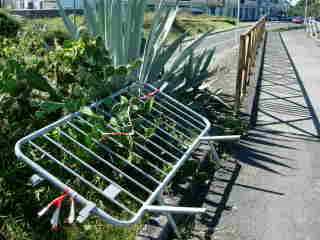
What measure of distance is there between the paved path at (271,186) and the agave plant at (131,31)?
4.65ft

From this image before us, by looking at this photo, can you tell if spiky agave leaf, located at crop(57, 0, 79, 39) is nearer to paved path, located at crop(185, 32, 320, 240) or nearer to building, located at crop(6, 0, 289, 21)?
paved path, located at crop(185, 32, 320, 240)

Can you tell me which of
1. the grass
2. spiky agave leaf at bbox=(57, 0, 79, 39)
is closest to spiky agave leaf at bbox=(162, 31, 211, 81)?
the grass

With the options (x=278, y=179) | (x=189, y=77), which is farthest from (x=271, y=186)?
(x=189, y=77)

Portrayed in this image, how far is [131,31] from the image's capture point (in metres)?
5.69

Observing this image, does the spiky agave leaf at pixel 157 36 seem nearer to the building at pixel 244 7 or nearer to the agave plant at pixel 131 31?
the agave plant at pixel 131 31

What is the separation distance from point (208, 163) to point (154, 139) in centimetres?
69

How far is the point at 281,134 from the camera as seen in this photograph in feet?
20.6

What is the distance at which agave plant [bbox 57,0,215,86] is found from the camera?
553cm

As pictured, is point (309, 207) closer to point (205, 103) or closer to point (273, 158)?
point (273, 158)

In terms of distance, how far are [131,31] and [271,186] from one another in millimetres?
2506

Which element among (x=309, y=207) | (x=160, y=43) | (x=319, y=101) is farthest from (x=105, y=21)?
(x=319, y=101)

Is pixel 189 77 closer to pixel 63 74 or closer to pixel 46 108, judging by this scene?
pixel 63 74

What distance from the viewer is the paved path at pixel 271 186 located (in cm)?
356

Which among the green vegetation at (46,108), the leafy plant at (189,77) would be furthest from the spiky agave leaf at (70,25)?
the leafy plant at (189,77)
